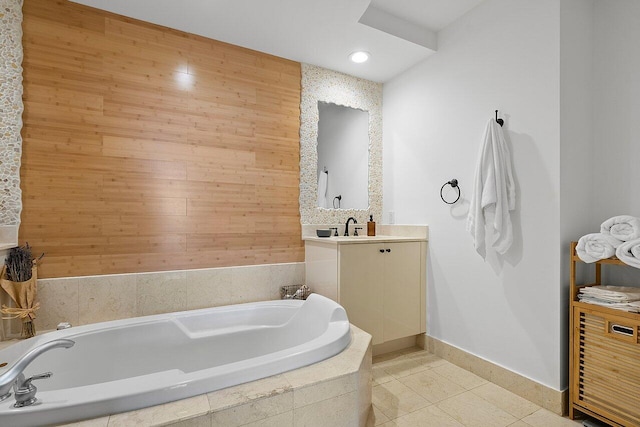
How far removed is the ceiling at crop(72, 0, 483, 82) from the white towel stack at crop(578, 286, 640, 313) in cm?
211

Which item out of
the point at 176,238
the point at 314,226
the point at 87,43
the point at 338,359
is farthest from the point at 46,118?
the point at 338,359

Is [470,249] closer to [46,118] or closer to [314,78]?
[314,78]

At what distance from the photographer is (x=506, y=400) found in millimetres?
1944

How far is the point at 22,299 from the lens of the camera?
1749 millimetres

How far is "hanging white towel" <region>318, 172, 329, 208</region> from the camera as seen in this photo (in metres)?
2.87

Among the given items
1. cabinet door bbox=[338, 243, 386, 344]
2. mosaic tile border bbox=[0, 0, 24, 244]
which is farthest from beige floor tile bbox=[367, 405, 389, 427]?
mosaic tile border bbox=[0, 0, 24, 244]

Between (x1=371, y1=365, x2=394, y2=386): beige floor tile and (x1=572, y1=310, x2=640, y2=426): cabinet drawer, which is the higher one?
(x1=572, y1=310, x2=640, y2=426): cabinet drawer

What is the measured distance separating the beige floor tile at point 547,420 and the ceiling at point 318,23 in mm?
2740

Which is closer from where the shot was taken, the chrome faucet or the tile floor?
the chrome faucet

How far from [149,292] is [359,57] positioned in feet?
8.38

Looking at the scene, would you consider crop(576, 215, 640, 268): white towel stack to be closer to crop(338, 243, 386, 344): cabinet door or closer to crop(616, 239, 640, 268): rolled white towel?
crop(616, 239, 640, 268): rolled white towel

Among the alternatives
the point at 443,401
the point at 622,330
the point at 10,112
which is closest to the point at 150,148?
the point at 10,112

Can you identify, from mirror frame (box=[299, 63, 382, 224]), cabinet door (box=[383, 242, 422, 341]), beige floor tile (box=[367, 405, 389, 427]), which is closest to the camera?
beige floor tile (box=[367, 405, 389, 427])

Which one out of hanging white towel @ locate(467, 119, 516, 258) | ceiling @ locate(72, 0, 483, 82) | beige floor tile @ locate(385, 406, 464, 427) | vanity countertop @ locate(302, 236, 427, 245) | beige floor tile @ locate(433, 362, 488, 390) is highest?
ceiling @ locate(72, 0, 483, 82)
